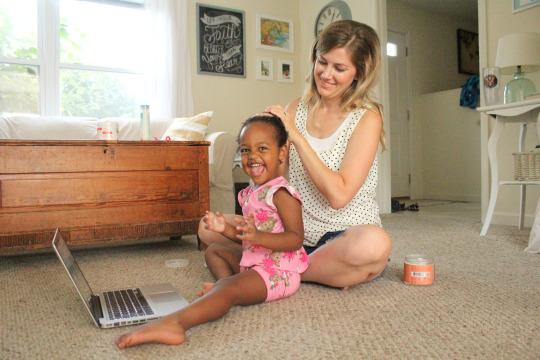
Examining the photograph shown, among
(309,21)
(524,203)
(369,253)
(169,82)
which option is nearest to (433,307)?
(369,253)

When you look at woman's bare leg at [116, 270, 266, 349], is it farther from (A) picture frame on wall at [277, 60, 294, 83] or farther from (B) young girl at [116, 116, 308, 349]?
(A) picture frame on wall at [277, 60, 294, 83]

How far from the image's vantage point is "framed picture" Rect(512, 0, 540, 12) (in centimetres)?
267

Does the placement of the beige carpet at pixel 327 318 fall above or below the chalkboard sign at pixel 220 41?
below

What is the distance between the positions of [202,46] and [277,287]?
323 cm

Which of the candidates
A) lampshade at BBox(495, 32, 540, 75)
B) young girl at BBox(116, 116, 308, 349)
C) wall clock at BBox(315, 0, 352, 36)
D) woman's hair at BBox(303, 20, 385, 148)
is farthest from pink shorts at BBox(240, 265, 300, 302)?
wall clock at BBox(315, 0, 352, 36)

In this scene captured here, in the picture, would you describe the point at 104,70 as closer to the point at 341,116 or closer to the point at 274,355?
the point at 341,116

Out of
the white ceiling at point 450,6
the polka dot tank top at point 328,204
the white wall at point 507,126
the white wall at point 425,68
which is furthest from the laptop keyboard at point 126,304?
the white ceiling at point 450,6

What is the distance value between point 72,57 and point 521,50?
10.5 ft

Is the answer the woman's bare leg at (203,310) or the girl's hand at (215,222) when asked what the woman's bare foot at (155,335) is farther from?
the girl's hand at (215,222)

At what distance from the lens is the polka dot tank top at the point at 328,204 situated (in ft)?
4.31

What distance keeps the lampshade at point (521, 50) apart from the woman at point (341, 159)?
5.08ft

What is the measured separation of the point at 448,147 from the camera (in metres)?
5.05

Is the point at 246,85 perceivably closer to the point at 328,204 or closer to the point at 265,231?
the point at 328,204

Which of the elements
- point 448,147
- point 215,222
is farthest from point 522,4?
point 215,222
